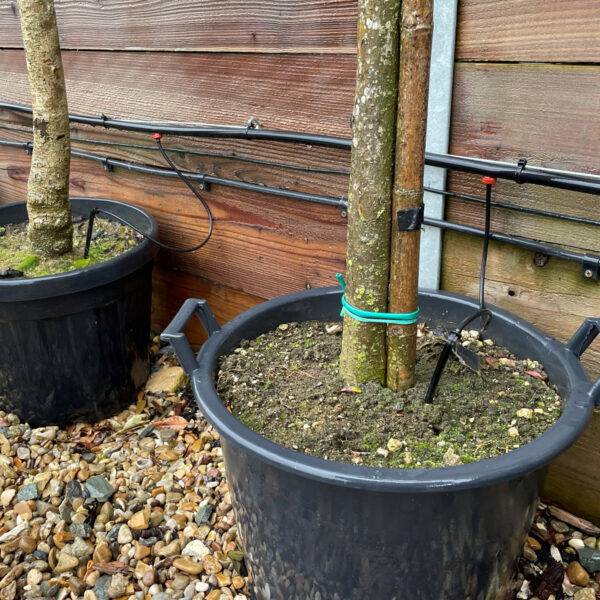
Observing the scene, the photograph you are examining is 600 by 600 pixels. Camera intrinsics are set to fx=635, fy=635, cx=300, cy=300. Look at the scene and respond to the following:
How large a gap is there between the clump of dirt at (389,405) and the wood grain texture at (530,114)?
411 millimetres

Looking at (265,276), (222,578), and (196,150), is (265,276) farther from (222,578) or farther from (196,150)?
(222,578)

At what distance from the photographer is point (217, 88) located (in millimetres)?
1897

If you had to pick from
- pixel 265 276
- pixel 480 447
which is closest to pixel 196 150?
pixel 265 276

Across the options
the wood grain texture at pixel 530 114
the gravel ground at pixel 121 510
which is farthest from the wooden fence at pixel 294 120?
the gravel ground at pixel 121 510

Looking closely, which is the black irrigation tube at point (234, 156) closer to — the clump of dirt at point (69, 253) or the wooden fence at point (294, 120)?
the wooden fence at point (294, 120)

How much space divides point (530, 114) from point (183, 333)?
33.4 inches

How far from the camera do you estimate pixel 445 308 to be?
1.39 metres

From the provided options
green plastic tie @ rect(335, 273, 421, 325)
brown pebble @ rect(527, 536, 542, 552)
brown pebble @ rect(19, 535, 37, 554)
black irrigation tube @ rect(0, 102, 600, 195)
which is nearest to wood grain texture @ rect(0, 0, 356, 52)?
black irrigation tube @ rect(0, 102, 600, 195)

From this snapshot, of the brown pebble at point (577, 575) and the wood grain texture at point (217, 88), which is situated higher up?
the wood grain texture at point (217, 88)

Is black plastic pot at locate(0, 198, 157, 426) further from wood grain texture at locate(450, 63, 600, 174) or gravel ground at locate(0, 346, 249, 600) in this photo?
wood grain texture at locate(450, 63, 600, 174)

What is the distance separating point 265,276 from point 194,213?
35 cm

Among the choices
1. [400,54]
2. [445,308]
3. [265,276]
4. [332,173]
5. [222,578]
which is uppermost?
[400,54]

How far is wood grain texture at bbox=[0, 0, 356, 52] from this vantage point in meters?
1.59

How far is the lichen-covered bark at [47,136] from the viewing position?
176cm
